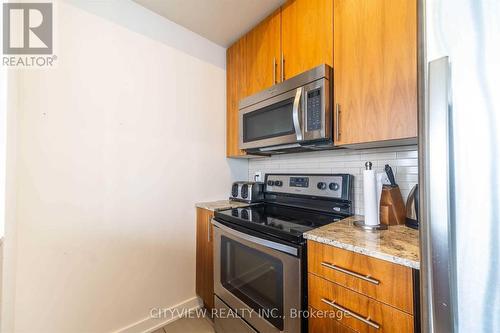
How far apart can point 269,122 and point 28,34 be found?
1520 millimetres

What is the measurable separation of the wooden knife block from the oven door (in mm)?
537

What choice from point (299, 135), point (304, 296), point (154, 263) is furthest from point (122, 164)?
point (304, 296)

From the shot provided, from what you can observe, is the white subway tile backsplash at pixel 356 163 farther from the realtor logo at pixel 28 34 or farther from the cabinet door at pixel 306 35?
the realtor logo at pixel 28 34

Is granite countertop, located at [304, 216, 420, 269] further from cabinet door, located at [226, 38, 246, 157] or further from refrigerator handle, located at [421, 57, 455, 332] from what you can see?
cabinet door, located at [226, 38, 246, 157]

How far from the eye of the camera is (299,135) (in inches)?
51.2

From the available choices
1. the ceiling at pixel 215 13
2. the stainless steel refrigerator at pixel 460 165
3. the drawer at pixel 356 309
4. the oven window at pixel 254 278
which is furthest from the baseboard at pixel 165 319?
the ceiling at pixel 215 13

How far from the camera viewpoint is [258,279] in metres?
1.21

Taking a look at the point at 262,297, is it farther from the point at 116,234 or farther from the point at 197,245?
the point at 116,234

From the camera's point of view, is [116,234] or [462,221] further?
[116,234]

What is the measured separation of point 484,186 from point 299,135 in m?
0.90

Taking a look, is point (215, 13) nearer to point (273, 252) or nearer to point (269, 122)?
point (269, 122)

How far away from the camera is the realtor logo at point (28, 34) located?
1.14 meters

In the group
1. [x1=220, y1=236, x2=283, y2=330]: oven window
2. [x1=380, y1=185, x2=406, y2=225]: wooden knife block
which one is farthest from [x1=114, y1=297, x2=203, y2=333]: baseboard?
[x1=380, y1=185, x2=406, y2=225]: wooden knife block

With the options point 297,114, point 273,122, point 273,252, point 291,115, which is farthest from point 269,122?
point 273,252
